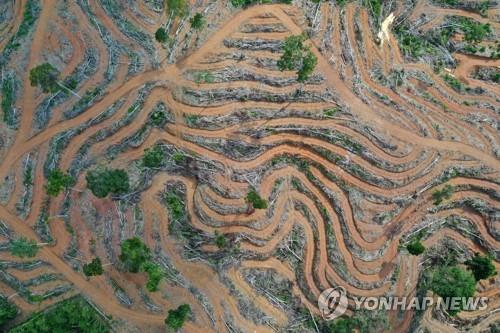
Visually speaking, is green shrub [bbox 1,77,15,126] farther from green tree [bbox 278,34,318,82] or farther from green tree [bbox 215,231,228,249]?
green tree [bbox 278,34,318,82]

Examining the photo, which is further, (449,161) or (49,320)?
(449,161)

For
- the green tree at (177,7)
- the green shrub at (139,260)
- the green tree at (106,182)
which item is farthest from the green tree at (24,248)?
the green tree at (177,7)

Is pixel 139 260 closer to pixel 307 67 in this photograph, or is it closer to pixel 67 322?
pixel 67 322

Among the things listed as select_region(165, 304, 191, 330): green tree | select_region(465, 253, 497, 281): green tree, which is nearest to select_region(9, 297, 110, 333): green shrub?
select_region(165, 304, 191, 330): green tree

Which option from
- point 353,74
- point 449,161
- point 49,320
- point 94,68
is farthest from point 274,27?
point 49,320

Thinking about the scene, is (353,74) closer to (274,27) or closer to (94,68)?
(274,27)

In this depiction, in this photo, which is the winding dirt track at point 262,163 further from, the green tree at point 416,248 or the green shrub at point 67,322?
the green shrub at point 67,322

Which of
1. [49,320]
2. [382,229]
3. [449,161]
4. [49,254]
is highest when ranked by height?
[449,161]
